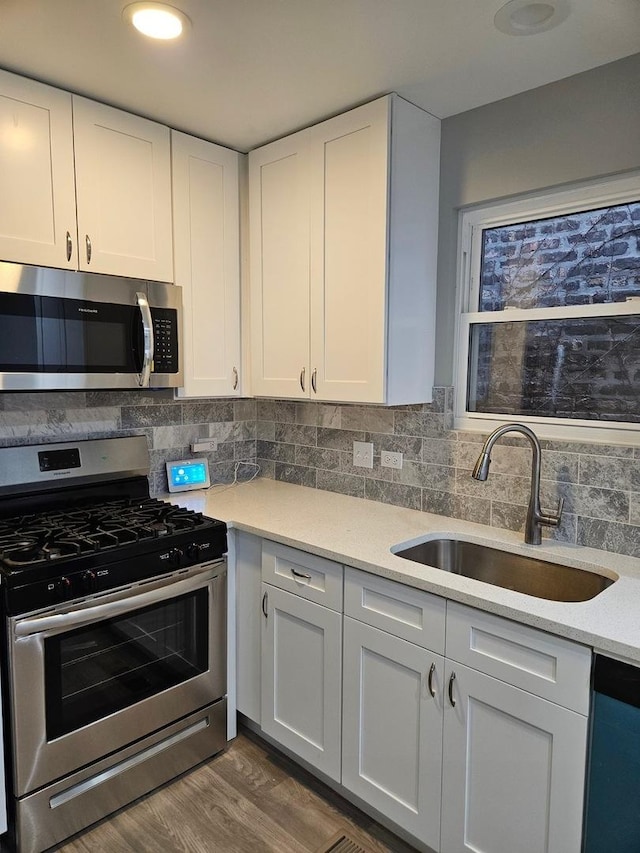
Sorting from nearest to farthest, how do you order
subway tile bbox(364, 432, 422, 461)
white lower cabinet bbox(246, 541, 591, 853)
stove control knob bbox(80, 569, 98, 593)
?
white lower cabinet bbox(246, 541, 591, 853)
stove control knob bbox(80, 569, 98, 593)
subway tile bbox(364, 432, 422, 461)

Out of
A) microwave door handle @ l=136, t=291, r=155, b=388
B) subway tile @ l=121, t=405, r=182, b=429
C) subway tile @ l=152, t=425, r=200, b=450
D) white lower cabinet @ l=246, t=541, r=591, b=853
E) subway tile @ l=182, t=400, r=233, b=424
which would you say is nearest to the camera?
white lower cabinet @ l=246, t=541, r=591, b=853

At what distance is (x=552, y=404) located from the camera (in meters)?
2.01

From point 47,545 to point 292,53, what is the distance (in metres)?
1.67

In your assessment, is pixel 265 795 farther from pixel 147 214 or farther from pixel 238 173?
pixel 238 173

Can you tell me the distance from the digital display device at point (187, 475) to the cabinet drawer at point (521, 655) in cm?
145

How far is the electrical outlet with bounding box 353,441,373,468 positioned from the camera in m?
2.46

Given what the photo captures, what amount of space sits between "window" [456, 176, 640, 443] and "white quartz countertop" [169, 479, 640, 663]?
0.42 meters

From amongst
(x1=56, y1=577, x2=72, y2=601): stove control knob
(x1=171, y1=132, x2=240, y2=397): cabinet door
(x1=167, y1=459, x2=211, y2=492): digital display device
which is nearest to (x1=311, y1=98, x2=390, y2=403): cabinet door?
(x1=171, y1=132, x2=240, y2=397): cabinet door

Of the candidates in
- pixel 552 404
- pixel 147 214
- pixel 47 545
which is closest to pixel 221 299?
pixel 147 214

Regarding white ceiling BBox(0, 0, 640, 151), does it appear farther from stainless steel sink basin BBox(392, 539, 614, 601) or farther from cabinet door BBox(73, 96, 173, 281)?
stainless steel sink basin BBox(392, 539, 614, 601)

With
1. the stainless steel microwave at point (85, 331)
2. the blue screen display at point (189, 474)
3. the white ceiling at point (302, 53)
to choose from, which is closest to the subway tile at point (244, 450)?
the blue screen display at point (189, 474)

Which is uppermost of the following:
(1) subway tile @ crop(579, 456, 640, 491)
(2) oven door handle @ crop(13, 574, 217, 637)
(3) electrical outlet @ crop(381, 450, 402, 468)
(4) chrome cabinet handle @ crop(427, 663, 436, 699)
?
(1) subway tile @ crop(579, 456, 640, 491)

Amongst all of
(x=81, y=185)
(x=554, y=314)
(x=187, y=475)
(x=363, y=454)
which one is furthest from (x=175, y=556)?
(x=554, y=314)

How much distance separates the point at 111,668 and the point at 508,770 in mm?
1236
